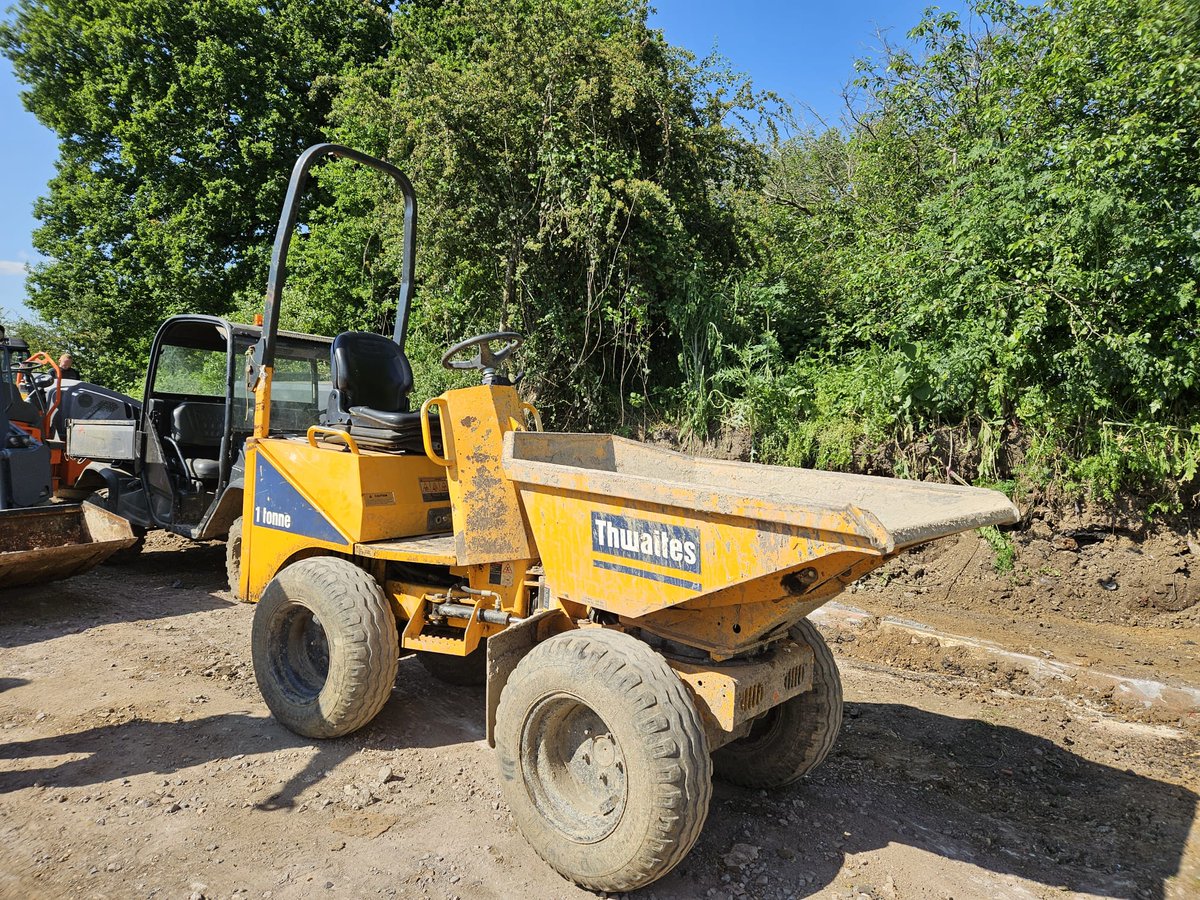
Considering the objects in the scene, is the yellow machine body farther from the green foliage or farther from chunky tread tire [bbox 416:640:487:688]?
the green foliage

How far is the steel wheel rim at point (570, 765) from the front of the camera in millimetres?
2770

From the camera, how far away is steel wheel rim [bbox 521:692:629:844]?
→ 277 cm

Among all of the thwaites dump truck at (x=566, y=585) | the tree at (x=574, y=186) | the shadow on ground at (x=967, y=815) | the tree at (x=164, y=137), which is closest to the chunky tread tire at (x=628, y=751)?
the thwaites dump truck at (x=566, y=585)

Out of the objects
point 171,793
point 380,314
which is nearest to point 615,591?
point 171,793

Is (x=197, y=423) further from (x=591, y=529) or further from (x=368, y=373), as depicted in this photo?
(x=591, y=529)

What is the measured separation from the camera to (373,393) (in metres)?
4.29

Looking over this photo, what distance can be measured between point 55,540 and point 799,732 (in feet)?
20.6

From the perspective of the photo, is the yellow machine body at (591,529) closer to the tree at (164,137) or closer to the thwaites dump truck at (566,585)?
the thwaites dump truck at (566,585)

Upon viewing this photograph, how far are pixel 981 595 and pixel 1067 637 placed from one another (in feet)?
2.75

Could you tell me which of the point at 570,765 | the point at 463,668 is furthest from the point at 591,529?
the point at 463,668

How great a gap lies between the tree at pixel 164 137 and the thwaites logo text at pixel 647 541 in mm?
17601

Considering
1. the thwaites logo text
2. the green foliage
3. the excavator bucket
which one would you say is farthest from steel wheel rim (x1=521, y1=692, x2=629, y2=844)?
the green foliage

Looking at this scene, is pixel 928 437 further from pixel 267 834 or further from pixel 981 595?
pixel 267 834

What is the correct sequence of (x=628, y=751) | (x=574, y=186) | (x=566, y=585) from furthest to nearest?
(x=574, y=186) < (x=566, y=585) < (x=628, y=751)
